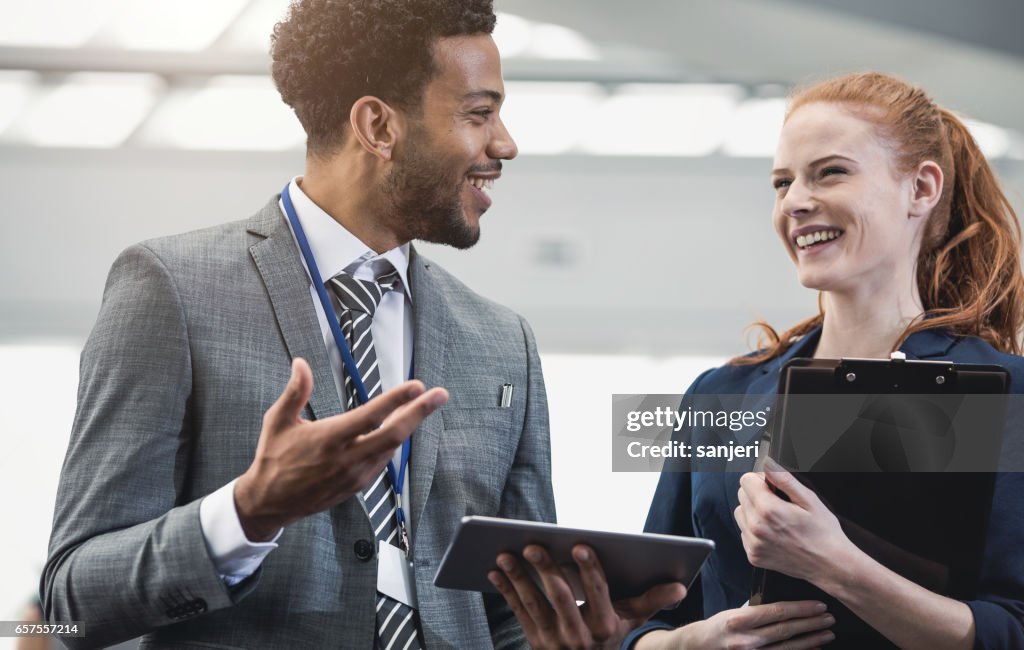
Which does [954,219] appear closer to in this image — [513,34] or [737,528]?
[737,528]

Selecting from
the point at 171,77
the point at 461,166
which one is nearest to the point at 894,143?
the point at 461,166

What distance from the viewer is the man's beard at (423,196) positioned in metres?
1.91

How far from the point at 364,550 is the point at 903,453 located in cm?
83

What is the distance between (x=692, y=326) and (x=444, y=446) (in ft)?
6.38

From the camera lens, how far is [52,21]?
3.56m

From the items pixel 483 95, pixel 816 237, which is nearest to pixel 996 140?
pixel 816 237

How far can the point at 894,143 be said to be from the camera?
1944mm

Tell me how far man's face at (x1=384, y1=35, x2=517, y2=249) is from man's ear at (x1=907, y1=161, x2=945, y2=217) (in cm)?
74

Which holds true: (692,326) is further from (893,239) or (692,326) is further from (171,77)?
(171,77)

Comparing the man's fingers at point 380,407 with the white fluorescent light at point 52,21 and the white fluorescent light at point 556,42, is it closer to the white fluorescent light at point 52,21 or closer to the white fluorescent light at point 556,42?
the white fluorescent light at point 556,42

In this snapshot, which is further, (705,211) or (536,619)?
(705,211)

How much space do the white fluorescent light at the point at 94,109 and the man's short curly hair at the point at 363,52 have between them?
5.94ft

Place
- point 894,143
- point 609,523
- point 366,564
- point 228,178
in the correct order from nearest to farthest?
1. point 366,564
2. point 894,143
3. point 609,523
4. point 228,178

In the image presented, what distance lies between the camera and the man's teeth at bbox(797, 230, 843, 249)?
192 centimetres
